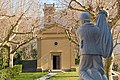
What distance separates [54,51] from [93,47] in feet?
96.9

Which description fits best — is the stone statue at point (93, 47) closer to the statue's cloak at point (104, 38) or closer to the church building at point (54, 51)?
the statue's cloak at point (104, 38)

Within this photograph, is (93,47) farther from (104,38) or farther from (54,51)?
(54,51)

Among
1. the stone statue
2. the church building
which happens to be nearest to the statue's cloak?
the stone statue

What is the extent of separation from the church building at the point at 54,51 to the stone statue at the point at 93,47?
95.2ft

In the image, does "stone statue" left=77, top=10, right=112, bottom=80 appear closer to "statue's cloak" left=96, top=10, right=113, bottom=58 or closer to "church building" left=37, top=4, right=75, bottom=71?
"statue's cloak" left=96, top=10, right=113, bottom=58

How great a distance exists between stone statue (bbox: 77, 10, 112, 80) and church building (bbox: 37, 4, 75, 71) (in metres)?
29.0

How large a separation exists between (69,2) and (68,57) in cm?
1910

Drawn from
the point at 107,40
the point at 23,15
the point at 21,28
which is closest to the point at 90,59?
the point at 107,40

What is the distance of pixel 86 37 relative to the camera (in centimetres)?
580

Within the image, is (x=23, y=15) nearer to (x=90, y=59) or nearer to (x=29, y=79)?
(x=29, y=79)

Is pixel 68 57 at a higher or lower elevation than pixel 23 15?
lower

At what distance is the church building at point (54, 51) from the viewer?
35000 millimetres

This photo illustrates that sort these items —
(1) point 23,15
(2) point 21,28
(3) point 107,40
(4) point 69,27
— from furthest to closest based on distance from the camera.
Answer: (2) point 21,28 → (4) point 69,27 → (1) point 23,15 → (3) point 107,40

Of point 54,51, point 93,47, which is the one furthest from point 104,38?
point 54,51
